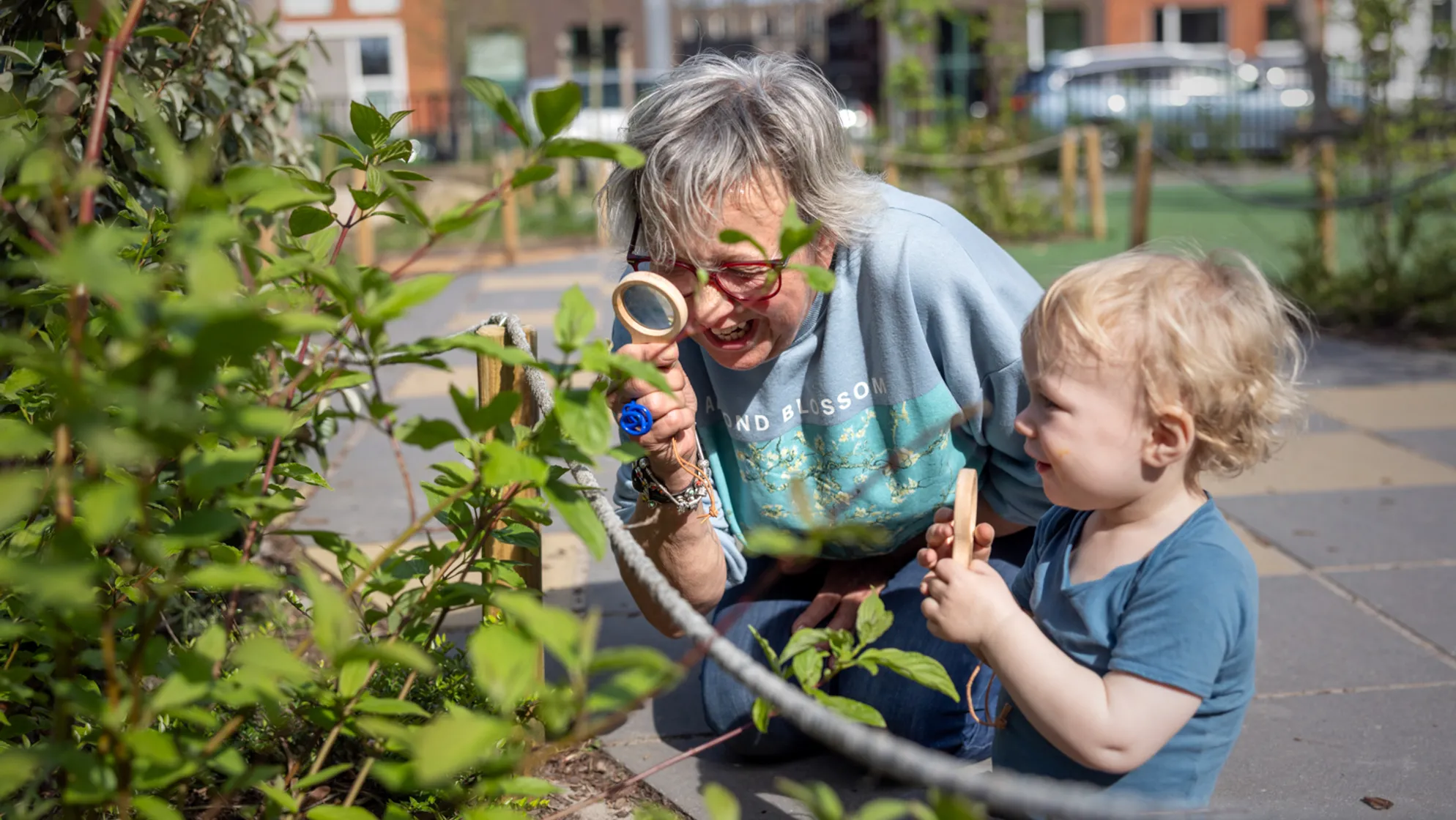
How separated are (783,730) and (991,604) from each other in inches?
34.1

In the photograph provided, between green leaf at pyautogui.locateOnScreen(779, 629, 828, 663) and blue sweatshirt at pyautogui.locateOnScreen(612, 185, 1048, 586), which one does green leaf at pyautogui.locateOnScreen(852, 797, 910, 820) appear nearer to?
green leaf at pyautogui.locateOnScreen(779, 629, 828, 663)

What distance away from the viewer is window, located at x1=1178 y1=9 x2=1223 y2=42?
31.0 metres

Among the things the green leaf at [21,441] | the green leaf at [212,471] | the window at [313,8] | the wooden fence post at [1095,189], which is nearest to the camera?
the green leaf at [21,441]

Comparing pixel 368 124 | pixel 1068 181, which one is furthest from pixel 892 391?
pixel 1068 181

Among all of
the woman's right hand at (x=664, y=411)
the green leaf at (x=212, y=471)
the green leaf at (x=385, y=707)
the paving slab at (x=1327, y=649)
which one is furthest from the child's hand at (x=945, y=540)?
the paving slab at (x=1327, y=649)

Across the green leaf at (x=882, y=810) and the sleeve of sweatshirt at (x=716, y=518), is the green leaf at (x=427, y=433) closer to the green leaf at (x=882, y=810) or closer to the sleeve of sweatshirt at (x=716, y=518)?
the green leaf at (x=882, y=810)

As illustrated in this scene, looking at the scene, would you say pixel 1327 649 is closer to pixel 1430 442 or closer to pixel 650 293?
pixel 650 293

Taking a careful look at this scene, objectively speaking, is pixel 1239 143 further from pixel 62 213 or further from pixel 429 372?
pixel 62 213

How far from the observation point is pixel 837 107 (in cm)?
243

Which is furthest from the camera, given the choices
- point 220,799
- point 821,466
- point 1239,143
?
point 1239,143

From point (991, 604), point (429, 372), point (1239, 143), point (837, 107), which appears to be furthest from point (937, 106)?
point (991, 604)

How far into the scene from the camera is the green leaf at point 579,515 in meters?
1.22

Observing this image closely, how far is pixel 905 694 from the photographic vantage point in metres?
2.54

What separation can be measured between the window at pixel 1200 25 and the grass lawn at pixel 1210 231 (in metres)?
17.4
